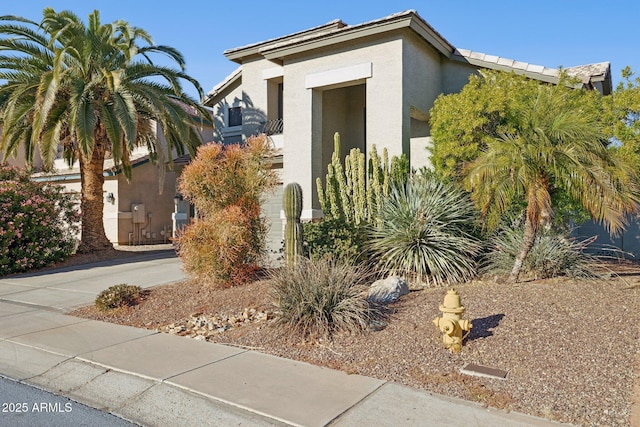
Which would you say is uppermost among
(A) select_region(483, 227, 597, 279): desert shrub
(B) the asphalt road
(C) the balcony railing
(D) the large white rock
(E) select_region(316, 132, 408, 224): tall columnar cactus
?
(C) the balcony railing

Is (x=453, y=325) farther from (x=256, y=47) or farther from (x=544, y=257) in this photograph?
(x=256, y=47)

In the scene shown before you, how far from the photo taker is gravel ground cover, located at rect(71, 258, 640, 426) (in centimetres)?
498

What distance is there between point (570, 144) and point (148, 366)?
737 cm

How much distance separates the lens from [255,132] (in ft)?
55.6

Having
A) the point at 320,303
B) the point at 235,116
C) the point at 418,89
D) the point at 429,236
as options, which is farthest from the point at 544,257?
the point at 235,116

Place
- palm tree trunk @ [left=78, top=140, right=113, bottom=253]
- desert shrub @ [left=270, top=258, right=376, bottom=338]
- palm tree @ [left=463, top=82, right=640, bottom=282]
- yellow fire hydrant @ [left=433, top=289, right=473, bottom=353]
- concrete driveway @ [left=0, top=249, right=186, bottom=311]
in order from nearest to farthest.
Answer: yellow fire hydrant @ [left=433, top=289, right=473, bottom=353], desert shrub @ [left=270, top=258, right=376, bottom=338], palm tree @ [left=463, top=82, right=640, bottom=282], concrete driveway @ [left=0, top=249, right=186, bottom=311], palm tree trunk @ [left=78, top=140, right=113, bottom=253]

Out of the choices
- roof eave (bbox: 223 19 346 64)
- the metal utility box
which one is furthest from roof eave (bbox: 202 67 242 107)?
the metal utility box

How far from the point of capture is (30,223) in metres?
14.6

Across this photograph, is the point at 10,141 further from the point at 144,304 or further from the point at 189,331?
the point at 189,331

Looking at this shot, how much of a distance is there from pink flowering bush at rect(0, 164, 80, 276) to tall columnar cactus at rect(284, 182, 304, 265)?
29.5 ft

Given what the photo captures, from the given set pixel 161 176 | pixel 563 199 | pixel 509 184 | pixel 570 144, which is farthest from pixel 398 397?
pixel 161 176

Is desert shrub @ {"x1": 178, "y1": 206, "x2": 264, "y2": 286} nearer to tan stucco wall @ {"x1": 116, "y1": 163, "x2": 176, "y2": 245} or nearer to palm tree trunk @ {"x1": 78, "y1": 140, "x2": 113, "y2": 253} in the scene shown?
palm tree trunk @ {"x1": 78, "y1": 140, "x2": 113, "y2": 253}

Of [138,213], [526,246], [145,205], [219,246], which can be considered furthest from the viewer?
[145,205]

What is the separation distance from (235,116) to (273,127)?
2425mm
